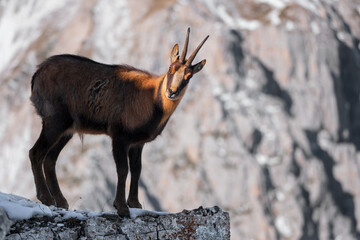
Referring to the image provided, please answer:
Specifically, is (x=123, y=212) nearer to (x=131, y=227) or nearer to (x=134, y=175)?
(x=131, y=227)

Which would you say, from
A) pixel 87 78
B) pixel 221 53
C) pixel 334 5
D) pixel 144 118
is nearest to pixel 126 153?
pixel 144 118

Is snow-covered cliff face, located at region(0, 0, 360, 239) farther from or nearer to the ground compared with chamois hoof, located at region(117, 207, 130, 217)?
farther from the ground

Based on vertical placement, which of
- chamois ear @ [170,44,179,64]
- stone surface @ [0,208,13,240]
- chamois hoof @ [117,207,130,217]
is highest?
chamois ear @ [170,44,179,64]

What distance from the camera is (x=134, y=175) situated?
1314 cm

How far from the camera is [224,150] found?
125 metres

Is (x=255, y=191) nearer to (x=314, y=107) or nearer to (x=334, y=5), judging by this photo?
(x=314, y=107)

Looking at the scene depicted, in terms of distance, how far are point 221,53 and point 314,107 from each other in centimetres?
2110

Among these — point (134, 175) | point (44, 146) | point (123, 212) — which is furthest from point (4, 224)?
point (134, 175)

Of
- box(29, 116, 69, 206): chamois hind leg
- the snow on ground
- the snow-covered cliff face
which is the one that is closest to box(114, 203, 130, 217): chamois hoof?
the snow on ground

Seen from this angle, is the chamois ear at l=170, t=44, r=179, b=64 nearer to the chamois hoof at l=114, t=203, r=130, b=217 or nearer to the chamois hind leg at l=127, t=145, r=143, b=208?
the chamois hind leg at l=127, t=145, r=143, b=208

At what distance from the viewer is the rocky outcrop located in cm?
975

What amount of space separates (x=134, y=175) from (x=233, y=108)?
119051 mm

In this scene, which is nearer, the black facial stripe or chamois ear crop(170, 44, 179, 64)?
the black facial stripe

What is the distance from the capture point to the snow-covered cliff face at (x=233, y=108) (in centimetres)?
12119
